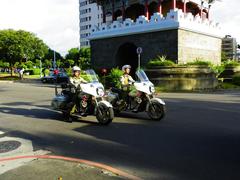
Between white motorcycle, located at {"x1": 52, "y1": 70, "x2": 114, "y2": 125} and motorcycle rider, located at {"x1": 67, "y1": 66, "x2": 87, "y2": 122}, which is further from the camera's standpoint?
motorcycle rider, located at {"x1": 67, "y1": 66, "x2": 87, "y2": 122}

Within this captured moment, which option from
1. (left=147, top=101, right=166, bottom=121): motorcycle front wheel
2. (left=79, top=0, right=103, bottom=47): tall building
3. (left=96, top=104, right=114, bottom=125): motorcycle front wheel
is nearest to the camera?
(left=96, top=104, right=114, bottom=125): motorcycle front wheel

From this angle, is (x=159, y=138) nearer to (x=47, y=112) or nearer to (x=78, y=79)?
(x=78, y=79)

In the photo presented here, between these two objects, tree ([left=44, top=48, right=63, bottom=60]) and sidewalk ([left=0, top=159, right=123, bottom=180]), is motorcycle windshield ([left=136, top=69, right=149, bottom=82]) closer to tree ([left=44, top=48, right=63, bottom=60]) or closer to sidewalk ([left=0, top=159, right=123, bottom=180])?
sidewalk ([left=0, top=159, right=123, bottom=180])

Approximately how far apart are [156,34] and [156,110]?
1627cm

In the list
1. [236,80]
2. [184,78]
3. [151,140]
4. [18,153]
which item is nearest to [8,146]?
[18,153]

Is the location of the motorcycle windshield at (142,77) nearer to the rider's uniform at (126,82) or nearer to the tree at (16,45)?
the rider's uniform at (126,82)

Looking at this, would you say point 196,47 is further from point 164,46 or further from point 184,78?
point 184,78

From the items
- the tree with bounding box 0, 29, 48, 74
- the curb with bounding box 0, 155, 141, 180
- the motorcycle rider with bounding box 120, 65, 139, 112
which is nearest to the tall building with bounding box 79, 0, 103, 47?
the tree with bounding box 0, 29, 48, 74

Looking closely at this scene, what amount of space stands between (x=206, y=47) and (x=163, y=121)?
19.7 meters

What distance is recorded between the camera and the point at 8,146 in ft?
20.2

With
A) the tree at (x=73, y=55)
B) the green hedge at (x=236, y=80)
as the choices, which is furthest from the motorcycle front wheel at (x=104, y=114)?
the tree at (x=73, y=55)

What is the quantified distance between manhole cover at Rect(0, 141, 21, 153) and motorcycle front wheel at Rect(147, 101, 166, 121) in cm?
389

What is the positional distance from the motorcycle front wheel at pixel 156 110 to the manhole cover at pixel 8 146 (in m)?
3.89

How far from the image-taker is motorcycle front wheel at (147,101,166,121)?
835 centimetres
